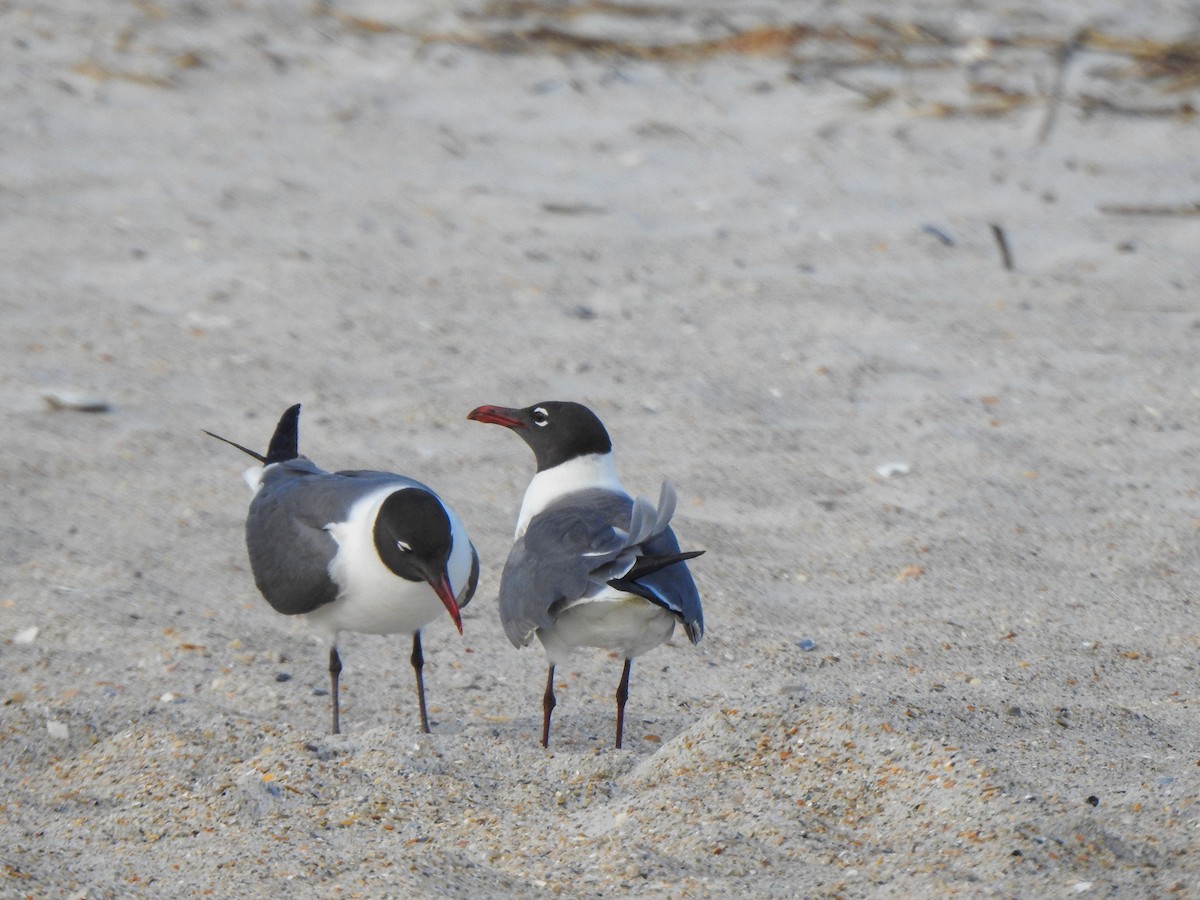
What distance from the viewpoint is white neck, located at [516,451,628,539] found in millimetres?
4398

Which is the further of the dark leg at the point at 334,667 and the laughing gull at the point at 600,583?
the dark leg at the point at 334,667

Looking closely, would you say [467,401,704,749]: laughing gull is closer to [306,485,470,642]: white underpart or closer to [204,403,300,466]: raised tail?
[306,485,470,642]: white underpart

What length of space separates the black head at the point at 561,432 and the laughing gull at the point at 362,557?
0.43m

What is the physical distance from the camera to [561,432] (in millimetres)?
4465

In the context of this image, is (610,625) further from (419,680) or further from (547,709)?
(419,680)

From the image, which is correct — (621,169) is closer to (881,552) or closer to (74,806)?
(881,552)

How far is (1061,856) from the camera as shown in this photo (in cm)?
285

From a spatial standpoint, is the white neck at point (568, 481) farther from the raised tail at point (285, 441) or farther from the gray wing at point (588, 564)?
the raised tail at point (285, 441)

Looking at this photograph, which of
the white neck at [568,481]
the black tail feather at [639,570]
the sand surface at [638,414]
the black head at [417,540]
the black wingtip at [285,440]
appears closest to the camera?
the sand surface at [638,414]

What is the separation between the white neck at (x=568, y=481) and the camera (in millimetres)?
4398

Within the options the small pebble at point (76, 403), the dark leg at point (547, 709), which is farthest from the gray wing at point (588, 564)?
the small pebble at point (76, 403)

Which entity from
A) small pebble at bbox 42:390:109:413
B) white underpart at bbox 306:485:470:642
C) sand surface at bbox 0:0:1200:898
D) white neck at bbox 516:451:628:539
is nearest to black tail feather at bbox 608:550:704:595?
sand surface at bbox 0:0:1200:898

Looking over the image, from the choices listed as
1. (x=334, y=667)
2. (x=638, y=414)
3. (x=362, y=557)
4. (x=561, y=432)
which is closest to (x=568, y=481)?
(x=561, y=432)

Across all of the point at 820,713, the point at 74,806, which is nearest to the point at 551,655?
the point at 820,713
